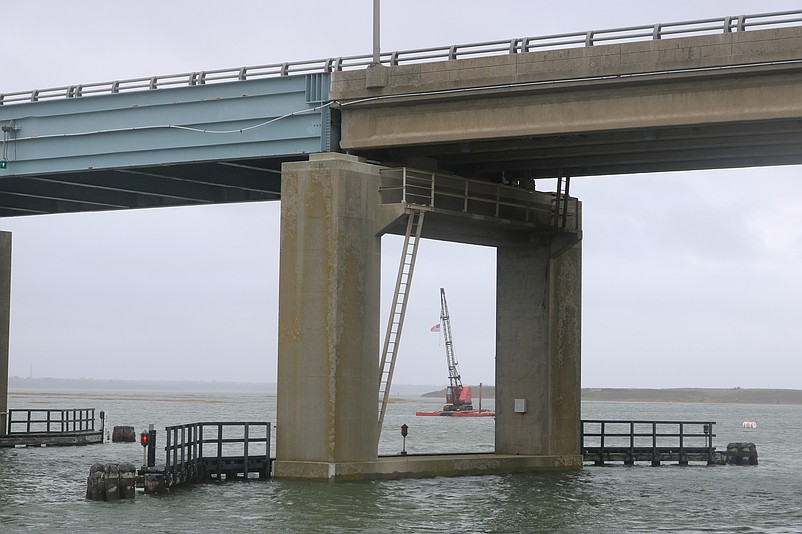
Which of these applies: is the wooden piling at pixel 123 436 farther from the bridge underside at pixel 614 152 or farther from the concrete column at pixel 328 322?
the concrete column at pixel 328 322

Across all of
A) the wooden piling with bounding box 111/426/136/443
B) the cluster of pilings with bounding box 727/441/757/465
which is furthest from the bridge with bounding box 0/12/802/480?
the wooden piling with bounding box 111/426/136/443

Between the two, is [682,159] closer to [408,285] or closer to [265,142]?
[408,285]

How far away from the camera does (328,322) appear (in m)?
39.7

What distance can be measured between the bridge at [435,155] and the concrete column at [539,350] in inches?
2.5

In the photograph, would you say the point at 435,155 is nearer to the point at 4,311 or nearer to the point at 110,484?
the point at 110,484

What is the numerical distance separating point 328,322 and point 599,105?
10.3 metres

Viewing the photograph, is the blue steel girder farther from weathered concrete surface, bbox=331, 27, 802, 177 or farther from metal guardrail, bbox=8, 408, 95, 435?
metal guardrail, bbox=8, 408, 95, 435

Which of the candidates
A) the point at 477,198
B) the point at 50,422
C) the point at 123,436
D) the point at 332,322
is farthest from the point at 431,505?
the point at 123,436

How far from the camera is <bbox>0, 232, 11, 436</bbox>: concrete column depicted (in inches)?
2363

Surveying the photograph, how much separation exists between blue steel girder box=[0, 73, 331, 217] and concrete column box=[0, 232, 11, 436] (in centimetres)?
886

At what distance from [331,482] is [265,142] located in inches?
456

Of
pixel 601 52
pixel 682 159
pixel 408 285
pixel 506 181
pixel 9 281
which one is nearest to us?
pixel 601 52

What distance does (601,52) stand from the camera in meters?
38.5

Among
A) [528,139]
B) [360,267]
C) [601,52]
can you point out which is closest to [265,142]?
[360,267]
